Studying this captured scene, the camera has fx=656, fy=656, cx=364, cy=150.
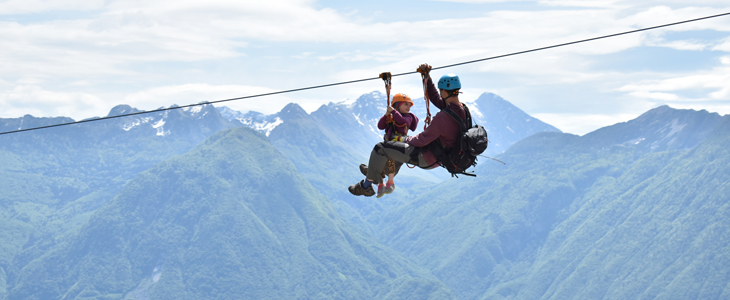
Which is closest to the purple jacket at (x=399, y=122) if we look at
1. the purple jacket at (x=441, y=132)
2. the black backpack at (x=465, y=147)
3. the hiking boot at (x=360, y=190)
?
the purple jacket at (x=441, y=132)

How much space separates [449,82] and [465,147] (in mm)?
1636

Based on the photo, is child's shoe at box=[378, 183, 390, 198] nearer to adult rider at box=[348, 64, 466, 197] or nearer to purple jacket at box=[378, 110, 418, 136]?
adult rider at box=[348, 64, 466, 197]

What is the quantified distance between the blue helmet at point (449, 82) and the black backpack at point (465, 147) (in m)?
0.52

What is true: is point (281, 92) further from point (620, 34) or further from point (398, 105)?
point (620, 34)

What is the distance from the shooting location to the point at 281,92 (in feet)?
59.5

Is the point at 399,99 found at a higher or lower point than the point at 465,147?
higher

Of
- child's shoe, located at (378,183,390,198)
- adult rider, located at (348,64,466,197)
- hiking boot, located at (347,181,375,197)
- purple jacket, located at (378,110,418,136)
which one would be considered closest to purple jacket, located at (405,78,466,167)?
adult rider, located at (348,64,466,197)

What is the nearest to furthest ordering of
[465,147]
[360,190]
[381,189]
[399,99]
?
[465,147], [399,99], [381,189], [360,190]

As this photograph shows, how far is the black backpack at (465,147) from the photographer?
602 inches

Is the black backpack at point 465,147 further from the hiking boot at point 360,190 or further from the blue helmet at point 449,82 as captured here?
the hiking boot at point 360,190

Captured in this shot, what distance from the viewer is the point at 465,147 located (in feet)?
50.8

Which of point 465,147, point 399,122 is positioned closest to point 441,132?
point 465,147

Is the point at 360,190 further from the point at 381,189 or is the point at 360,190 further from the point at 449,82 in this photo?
the point at 449,82

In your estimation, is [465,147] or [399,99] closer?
[465,147]
